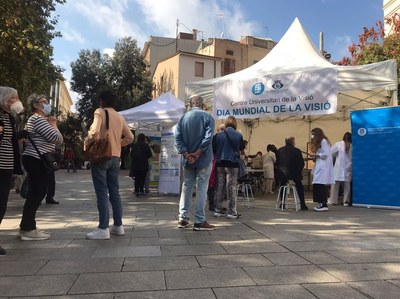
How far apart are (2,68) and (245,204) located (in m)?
7.79

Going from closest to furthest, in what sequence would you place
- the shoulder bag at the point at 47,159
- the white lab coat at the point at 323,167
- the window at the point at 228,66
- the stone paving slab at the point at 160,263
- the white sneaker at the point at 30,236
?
the stone paving slab at the point at 160,263 → the shoulder bag at the point at 47,159 → the white sneaker at the point at 30,236 → the white lab coat at the point at 323,167 → the window at the point at 228,66

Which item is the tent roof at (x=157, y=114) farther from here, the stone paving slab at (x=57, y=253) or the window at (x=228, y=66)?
the window at (x=228, y=66)

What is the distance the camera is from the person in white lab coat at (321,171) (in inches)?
353

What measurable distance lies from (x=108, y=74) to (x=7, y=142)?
116 ft

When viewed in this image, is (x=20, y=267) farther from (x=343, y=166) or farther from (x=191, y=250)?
(x=343, y=166)

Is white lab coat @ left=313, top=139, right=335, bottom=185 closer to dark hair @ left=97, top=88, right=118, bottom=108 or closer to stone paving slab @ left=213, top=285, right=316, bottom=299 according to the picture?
dark hair @ left=97, top=88, right=118, bottom=108

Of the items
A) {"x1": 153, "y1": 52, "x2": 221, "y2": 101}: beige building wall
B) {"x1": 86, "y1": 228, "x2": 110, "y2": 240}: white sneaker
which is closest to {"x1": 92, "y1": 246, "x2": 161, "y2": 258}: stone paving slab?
{"x1": 86, "y1": 228, "x2": 110, "y2": 240}: white sneaker

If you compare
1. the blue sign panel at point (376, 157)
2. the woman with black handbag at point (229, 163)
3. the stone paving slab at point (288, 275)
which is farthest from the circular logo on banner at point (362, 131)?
the stone paving slab at point (288, 275)

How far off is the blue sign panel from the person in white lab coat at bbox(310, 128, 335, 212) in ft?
2.84

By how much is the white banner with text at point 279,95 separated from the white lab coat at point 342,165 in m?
1.39

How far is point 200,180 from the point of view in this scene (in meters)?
6.07

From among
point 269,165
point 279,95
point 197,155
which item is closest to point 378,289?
point 197,155

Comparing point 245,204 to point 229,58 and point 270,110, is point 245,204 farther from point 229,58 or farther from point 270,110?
point 229,58

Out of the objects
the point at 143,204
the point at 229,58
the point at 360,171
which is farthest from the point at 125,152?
the point at 229,58
